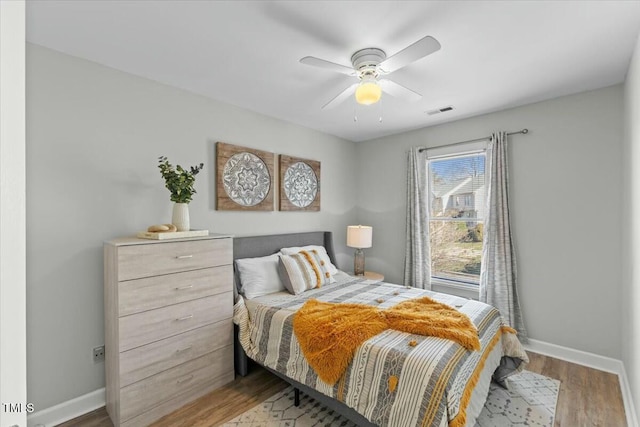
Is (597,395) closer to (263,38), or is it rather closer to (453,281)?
(453,281)

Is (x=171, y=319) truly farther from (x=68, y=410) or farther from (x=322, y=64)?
(x=322, y=64)

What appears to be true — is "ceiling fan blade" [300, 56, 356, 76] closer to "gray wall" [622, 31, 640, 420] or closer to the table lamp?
"gray wall" [622, 31, 640, 420]

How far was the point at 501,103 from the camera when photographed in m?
3.04

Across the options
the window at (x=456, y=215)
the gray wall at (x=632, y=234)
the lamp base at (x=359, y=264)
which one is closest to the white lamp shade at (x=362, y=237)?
the lamp base at (x=359, y=264)

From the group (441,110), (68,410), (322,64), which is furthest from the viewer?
(441,110)

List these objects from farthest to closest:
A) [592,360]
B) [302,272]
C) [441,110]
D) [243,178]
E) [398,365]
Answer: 1. [441,110]
2. [243,178]
3. [302,272]
4. [592,360]
5. [398,365]

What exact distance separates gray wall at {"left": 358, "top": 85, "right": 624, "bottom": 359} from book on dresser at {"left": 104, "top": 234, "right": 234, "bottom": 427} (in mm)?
3099

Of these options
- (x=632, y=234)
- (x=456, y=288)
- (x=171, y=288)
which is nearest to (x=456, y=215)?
(x=456, y=288)

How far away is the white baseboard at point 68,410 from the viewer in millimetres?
1922

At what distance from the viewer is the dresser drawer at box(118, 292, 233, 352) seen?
191 centimetres

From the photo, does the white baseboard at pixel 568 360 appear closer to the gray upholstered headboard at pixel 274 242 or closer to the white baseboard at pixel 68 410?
the white baseboard at pixel 68 410

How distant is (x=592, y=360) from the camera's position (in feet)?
8.81

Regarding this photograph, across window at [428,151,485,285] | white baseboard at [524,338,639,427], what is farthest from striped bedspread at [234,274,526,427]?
window at [428,151,485,285]

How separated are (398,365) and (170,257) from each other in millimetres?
1688
